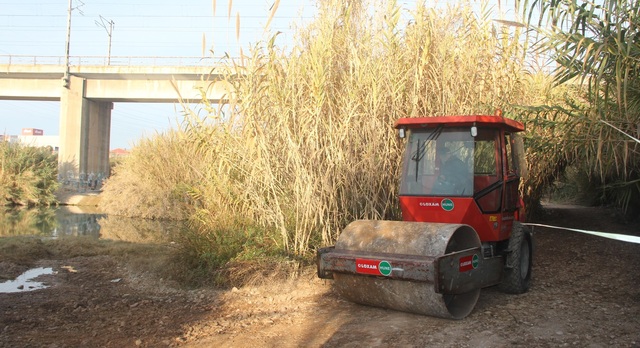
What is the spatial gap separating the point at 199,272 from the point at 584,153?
570 centimetres

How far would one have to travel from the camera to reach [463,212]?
5637 millimetres

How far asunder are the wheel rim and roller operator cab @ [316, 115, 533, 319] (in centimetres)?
1

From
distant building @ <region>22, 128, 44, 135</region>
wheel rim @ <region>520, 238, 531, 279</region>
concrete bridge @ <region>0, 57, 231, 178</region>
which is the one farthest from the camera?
distant building @ <region>22, 128, 44, 135</region>

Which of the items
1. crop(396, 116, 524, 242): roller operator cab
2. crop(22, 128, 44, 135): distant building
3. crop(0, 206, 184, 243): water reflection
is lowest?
crop(0, 206, 184, 243): water reflection

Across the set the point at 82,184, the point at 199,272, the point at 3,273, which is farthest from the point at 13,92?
the point at 199,272

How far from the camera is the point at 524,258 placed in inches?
250

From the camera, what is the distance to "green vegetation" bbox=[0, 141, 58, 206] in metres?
22.6

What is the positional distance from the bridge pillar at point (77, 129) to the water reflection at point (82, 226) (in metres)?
11.0

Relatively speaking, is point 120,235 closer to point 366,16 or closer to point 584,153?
point 366,16

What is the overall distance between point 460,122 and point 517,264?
175 cm

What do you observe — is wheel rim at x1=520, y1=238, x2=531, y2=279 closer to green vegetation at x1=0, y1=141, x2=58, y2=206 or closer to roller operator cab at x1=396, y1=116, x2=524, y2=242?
roller operator cab at x1=396, y1=116, x2=524, y2=242

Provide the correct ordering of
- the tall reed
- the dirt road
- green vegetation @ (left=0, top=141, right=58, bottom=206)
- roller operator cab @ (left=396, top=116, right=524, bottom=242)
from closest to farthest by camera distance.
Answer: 1. the dirt road
2. roller operator cab @ (left=396, top=116, right=524, bottom=242)
3. the tall reed
4. green vegetation @ (left=0, top=141, right=58, bottom=206)

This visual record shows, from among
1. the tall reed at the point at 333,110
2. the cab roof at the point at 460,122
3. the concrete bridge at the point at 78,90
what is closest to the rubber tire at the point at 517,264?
the cab roof at the point at 460,122

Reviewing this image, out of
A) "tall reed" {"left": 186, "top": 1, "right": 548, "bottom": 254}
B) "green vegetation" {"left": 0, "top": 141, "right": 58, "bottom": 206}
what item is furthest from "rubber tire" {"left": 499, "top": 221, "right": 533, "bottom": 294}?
"green vegetation" {"left": 0, "top": 141, "right": 58, "bottom": 206}
